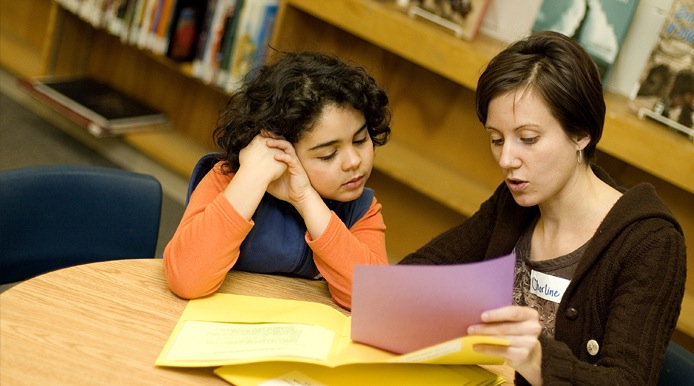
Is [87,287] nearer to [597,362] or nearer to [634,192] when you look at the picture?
[597,362]

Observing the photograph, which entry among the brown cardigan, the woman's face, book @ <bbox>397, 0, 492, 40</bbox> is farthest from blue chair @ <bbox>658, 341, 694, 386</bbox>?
book @ <bbox>397, 0, 492, 40</bbox>

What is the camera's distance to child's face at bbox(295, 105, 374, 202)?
1.64 m

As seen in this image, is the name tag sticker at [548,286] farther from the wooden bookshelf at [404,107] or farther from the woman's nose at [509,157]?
the wooden bookshelf at [404,107]

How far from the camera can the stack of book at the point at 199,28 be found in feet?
10.6

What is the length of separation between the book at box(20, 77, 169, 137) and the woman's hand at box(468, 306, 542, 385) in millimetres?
2656

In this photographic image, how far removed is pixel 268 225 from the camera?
1.71 m

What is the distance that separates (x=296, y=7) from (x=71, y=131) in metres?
1.38

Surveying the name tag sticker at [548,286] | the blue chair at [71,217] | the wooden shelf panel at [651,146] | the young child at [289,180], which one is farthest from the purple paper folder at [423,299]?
the wooden shelf panel at [651,146]

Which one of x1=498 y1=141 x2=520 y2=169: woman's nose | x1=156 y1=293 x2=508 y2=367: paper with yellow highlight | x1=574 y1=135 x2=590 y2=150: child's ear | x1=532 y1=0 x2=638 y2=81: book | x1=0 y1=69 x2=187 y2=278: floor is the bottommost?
x1=0 y1=69 x2=187 y2=278: floor

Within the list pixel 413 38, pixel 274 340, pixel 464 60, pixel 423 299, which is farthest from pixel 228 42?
pixel 423 299

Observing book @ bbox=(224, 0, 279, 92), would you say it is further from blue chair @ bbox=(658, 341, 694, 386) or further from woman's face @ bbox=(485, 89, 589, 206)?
blue chair @ bbox=(658, 341, 694, 386)

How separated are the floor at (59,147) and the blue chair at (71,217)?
4.55 feet

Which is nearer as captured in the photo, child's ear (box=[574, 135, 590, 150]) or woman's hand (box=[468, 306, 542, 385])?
woman's hand (box=[468, 306, 542, 385])

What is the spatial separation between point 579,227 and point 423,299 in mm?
551
